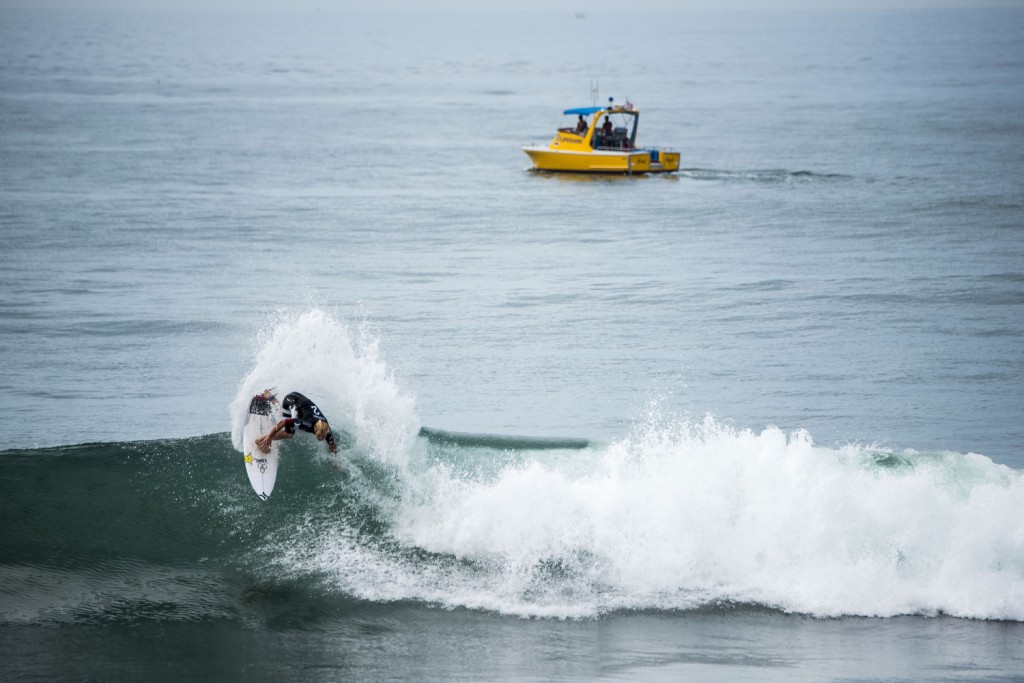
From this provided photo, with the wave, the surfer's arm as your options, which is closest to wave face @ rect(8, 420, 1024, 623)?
the surfer's arm

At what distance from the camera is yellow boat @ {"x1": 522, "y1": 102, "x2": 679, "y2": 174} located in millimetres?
42531

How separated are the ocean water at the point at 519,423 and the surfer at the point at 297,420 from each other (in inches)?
23.2

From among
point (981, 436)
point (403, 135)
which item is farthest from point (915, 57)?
point (981, 436)

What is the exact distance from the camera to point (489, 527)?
40.4 feet

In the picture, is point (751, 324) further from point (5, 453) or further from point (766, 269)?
point (5, 453)

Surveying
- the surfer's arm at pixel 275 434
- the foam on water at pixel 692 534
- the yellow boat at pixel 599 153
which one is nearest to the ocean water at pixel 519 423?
the foam on water at pixel 692 534

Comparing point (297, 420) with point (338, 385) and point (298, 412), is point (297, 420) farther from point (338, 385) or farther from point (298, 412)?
point (338, 385)

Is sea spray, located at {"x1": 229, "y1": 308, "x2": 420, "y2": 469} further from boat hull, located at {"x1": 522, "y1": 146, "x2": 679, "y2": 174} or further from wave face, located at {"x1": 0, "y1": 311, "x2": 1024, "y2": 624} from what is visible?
boat hull, located at {"x1": 522, "y1": 146, "x2": 679, "y2": 174}

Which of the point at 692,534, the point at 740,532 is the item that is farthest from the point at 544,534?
the point at 740,532

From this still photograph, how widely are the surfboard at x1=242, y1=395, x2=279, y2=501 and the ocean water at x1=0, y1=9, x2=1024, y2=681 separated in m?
0.18

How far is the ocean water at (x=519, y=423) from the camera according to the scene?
10969 mm

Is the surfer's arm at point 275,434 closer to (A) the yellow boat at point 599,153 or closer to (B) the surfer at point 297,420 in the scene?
(B) the surfer at point 297,420

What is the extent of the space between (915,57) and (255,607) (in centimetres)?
12933

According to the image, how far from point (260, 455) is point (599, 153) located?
1233 inches
